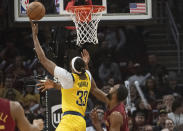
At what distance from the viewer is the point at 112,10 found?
7031mm

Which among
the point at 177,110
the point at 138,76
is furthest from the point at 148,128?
A: the point at 138,76

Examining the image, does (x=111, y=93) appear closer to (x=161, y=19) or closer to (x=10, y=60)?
(x=10, y=60)

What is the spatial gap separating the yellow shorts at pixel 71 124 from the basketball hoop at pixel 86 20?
5.52ft

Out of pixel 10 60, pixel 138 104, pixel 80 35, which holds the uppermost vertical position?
pixel 80 35

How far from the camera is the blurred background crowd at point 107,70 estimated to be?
766 cm

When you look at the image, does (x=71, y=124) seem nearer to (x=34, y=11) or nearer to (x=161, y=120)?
(x=34, y=11)

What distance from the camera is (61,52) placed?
277 inches

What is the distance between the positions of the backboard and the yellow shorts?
6.58 feet

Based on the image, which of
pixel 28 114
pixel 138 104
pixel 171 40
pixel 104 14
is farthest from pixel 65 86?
pixel 171 40

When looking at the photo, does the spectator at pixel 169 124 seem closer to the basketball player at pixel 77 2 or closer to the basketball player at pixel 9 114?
the basketball player at pixel 77 2

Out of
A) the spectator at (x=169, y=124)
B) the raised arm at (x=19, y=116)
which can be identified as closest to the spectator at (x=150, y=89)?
the spectator at (x=169, y=124)

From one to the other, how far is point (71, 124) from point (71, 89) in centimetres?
42

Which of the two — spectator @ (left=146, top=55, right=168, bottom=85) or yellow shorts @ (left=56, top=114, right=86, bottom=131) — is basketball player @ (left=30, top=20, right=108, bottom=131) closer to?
yellow shorts @ (left=56, top=114, right=86, bottom=131)

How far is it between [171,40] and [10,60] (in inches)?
193
